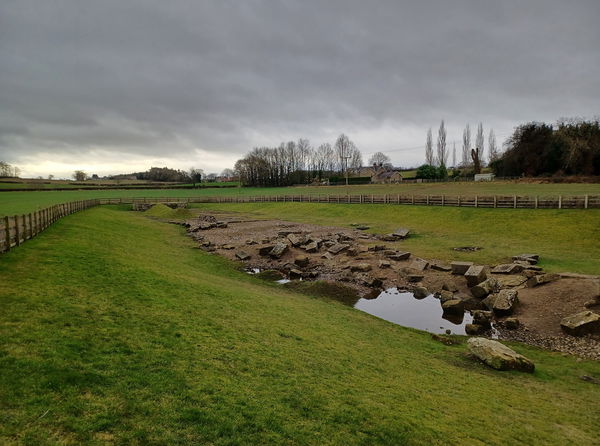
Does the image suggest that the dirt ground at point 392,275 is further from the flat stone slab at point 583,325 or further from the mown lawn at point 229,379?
the mown lawn at point 229,379

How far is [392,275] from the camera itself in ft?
75.4

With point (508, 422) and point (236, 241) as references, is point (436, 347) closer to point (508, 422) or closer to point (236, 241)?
point (508, 422)

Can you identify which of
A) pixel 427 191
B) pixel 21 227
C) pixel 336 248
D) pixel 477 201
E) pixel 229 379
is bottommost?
pixel 336 248

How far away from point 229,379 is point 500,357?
8817 mm

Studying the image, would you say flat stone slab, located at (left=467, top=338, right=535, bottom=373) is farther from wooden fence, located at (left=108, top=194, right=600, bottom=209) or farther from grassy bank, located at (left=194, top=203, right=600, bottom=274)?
wooden fence, located at (left=108, top=194, right=600, bottom=209)

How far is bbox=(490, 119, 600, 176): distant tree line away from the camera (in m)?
69.4

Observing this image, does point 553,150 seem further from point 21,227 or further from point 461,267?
point 21,227

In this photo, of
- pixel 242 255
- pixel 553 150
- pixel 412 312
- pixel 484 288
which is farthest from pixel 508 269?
pixel 553 150

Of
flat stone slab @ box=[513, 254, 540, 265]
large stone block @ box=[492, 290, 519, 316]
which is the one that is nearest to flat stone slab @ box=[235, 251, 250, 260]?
large stone block @ box=[492, 290, 519, 316]

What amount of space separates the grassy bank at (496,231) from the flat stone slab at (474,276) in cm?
490

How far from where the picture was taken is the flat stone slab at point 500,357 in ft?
36.4

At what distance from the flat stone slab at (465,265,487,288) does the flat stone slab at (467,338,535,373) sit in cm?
805

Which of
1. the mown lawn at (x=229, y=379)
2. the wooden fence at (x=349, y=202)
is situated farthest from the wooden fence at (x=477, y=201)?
the mown lawn at (x=229, y=379)

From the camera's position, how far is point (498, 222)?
35.8 metres
